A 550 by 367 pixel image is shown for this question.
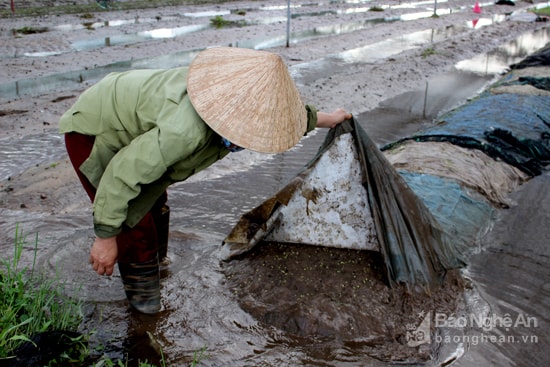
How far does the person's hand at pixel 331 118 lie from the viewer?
2.68 m

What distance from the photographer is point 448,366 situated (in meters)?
2.59

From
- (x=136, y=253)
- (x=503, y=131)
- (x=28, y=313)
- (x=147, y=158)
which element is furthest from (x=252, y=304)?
(x=503, y=131)

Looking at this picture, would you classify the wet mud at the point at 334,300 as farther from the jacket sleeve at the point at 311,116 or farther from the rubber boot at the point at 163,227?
the jacket sleeve at the point at 311,116

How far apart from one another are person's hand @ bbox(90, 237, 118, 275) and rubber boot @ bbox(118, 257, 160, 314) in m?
0.29

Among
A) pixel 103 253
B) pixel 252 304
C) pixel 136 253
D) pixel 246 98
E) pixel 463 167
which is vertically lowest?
pixel 252 304

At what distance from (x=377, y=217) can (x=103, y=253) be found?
55.1 inches

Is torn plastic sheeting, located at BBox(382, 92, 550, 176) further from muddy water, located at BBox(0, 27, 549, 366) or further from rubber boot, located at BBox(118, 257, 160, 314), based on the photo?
rubber boot, located at BBox(118, 257, 160, 314)

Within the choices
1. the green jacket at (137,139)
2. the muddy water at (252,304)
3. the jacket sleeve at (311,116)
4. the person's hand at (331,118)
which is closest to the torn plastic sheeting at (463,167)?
the muddy water at (252,304)

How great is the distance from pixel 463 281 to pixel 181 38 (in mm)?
9478

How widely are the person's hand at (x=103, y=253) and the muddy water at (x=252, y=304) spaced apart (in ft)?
1.50

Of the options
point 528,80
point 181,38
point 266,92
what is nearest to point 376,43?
point 181,38

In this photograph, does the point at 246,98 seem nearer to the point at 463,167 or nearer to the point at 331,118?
the point at 331,118

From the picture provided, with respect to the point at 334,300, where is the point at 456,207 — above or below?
above

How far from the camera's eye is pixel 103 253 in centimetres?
222
